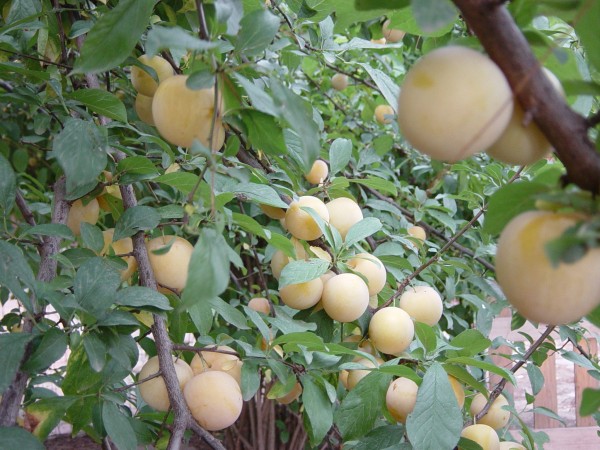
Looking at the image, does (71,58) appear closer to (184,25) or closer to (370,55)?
(184,25)

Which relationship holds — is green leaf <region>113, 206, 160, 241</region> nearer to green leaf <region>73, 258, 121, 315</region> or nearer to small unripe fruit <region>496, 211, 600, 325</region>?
green leaf <region>73, 258, 121, 315</region>

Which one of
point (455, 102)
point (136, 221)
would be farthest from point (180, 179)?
point (455, 102)

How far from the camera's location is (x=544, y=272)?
0.40m

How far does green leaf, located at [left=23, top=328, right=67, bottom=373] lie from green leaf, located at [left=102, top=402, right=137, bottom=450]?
0.40 ft

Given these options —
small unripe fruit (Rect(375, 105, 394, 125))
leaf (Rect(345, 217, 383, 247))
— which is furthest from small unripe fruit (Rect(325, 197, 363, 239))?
small unripe fruit (Rect(375, 105, 394, 125))

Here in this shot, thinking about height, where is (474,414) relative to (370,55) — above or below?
below

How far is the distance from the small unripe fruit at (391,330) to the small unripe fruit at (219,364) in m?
0.24

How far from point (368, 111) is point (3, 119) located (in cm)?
133

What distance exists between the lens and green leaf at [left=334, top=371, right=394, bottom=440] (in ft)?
3.10

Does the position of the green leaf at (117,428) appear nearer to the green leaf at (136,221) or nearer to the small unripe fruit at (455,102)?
the green leaf at (136,221)

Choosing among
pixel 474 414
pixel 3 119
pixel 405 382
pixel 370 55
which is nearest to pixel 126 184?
pixel 405 382

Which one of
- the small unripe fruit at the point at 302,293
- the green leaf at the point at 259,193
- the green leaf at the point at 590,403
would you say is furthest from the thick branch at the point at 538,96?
the small unripe fruit at the point at 302,293

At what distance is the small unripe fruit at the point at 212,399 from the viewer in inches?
33.8

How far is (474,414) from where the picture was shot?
1166 millimetres
